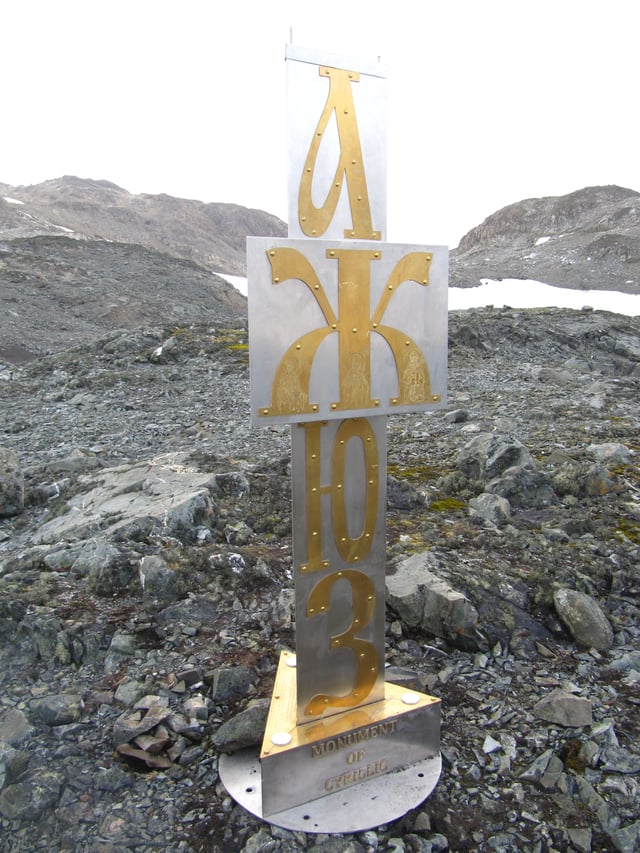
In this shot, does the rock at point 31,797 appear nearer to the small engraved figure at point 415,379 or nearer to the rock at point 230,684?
the rock at point 230,684

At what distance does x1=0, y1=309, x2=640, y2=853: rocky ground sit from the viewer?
102 inches

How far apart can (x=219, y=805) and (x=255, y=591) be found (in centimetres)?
155

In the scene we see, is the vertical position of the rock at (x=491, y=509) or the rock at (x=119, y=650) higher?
the rock at (x=491, y=509)

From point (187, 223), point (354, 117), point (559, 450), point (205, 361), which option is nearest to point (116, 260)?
point (205, 361)

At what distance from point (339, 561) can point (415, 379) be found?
0.87 meters

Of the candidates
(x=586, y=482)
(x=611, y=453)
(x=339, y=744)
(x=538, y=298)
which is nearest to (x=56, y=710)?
(x=339, y=744)

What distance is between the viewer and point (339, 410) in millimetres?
2572

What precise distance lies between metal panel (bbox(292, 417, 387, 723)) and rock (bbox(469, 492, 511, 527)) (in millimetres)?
2407

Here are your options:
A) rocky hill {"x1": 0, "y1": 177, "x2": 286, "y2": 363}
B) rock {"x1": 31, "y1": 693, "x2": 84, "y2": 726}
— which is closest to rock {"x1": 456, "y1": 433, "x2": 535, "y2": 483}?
rock {"x1": 31, "y1": 693, "x2": 84, "y2": 726}

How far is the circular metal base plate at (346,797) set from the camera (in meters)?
2.61

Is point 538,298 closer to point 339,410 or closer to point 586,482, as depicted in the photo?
point 586,482

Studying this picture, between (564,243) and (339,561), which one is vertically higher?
(564,243)

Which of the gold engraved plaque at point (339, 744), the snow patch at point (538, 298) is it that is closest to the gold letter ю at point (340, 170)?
the gold engraved plaque at point (339, 744)

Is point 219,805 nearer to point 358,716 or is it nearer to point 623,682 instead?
point 358,716
